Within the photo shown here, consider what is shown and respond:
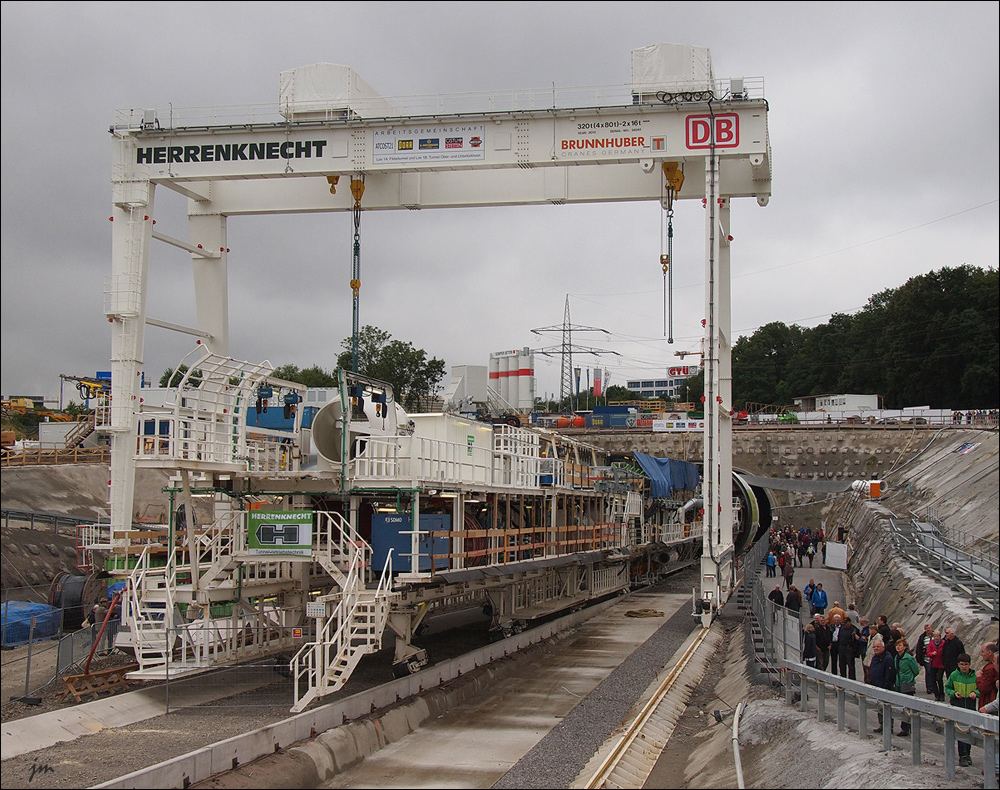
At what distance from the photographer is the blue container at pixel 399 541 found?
587 inches

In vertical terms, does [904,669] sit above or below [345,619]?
below

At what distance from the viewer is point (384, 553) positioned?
1498 centimetres

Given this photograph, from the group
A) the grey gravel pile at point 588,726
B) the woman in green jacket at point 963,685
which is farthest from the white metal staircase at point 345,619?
the woman in green jacket at point 963,685

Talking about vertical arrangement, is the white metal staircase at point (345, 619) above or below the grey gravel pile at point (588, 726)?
above

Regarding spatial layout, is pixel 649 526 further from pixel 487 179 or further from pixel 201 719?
pixel 201 719

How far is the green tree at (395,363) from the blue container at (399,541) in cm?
3949

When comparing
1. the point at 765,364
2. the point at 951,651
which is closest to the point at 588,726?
the point at 951,651

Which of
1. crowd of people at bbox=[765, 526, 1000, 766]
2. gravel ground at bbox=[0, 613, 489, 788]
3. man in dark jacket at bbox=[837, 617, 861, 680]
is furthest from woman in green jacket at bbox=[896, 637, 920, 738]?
gravel ground at bbox=[0, 613, 489, 788]

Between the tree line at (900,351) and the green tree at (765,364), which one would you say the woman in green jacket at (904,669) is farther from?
the green tree at (765,364)

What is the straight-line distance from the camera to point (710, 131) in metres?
22.9

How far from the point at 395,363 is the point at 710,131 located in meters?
36.0

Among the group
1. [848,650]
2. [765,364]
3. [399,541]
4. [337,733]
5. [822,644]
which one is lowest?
[337,733]

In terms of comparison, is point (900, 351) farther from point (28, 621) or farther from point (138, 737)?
point (138, 737)

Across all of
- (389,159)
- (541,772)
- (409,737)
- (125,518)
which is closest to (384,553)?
(409,737)
